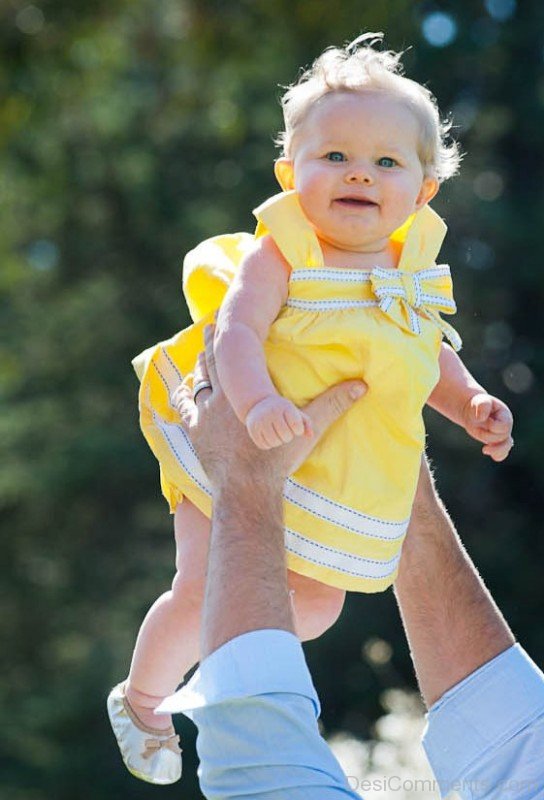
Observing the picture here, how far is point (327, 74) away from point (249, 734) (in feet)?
3.26

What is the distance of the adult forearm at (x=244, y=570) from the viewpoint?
78.6 inches

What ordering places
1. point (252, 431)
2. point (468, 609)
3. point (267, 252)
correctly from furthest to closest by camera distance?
point (468, 609)
point (267, 252)
point (252, 431)

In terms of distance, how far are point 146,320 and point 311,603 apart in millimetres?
9703

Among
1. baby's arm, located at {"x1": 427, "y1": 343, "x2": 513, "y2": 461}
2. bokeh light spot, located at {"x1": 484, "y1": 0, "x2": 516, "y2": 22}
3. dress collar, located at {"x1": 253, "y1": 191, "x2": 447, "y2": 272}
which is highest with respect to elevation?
dress collar, located at {"x1": 253, "y1": 191, "x2": 447, "y2": 272}

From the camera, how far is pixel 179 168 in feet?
41.0

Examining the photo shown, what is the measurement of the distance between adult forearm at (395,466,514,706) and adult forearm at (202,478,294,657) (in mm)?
516

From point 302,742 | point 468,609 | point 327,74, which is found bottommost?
point 468,609

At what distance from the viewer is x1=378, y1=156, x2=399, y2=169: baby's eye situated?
229 cm

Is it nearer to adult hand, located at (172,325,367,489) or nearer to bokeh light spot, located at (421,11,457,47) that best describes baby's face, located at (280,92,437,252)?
adult hand, located at (172,325,367,489)

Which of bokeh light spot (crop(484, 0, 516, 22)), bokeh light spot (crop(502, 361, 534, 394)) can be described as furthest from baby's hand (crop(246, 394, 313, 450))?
bokeh light spot (crop(484, 0, 516, 22))

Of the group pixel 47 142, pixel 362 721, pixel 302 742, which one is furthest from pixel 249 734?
pixel 47 142

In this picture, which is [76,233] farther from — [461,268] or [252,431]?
[252,431]

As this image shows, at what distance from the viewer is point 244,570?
2014 millimetres

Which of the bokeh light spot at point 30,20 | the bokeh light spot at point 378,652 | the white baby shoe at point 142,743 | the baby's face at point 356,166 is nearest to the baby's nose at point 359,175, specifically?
the baby's face at point 356,166
